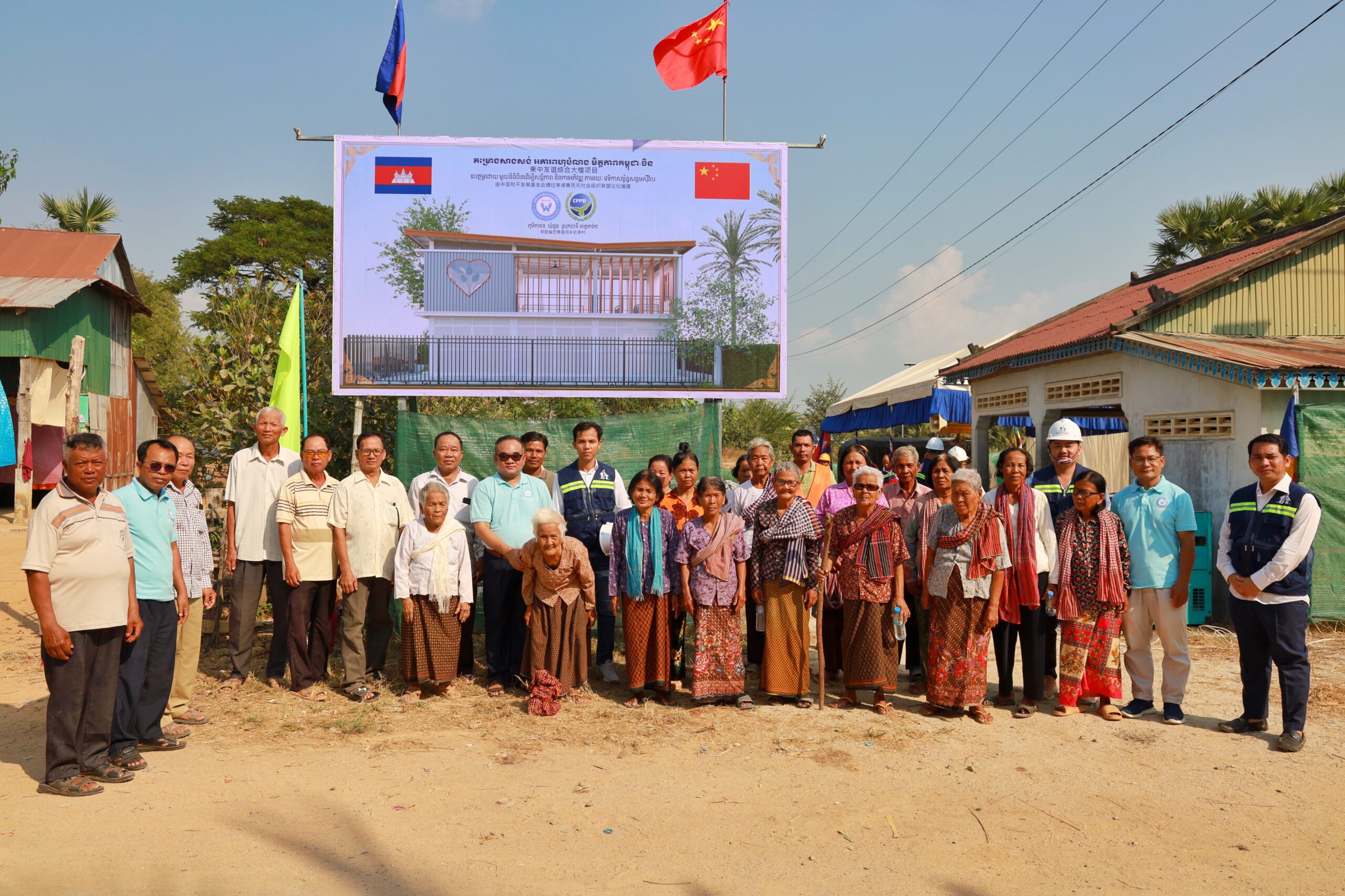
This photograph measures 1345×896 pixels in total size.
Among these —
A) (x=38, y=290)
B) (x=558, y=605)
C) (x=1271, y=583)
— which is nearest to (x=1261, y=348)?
(x=1271, y=583)

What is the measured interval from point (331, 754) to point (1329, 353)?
930cm

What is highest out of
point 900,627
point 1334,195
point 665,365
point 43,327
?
point 1334,195

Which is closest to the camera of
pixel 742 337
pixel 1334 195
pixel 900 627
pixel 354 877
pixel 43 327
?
pixel 354 877

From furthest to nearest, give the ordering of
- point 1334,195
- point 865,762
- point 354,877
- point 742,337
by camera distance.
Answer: point 1334,195
point 742,337
point 865,762
point 354,877

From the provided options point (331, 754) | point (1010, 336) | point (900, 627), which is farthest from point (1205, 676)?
point (1010, 336)

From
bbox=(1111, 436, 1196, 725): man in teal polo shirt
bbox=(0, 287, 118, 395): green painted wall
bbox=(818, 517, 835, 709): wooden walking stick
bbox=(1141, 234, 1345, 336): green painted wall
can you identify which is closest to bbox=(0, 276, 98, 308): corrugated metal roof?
bbox=(0, 287, 118, 395): green painted wall

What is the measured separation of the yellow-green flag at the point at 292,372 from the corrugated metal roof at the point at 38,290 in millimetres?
10098

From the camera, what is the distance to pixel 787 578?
17.4 feet

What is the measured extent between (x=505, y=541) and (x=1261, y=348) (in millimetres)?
7839

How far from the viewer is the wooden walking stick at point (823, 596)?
5.39 m

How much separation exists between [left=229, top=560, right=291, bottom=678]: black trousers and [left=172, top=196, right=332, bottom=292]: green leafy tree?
2698 centimetres

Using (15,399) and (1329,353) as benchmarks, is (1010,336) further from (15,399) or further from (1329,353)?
(15,399)

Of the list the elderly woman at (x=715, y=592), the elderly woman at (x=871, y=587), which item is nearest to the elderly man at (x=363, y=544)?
the elderly woman at (x=715, y=592)

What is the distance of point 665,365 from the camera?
816 cm
